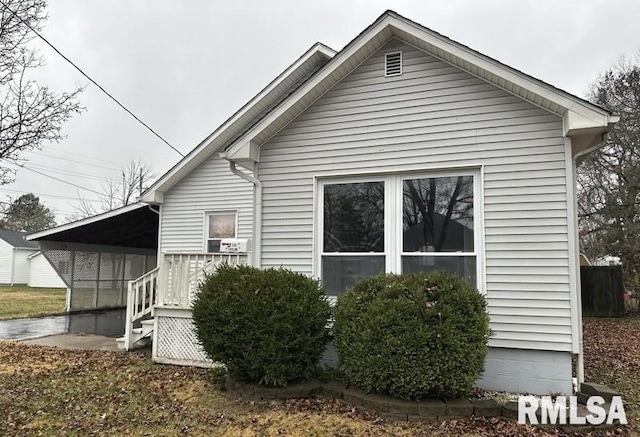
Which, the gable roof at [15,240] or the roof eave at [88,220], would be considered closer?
the roof eave at [88,220]

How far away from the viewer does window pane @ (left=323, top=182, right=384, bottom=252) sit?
629cm

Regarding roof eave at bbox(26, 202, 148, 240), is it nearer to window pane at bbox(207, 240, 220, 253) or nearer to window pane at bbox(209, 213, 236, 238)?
window pane at bbox(209, 213, 236, 238)

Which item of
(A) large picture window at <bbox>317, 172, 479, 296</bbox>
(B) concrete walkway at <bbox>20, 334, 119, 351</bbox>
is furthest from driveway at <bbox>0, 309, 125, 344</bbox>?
(A) large picture window at <bbox>317, 172, 479, 296</bbox>

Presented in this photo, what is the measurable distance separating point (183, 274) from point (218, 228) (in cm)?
460

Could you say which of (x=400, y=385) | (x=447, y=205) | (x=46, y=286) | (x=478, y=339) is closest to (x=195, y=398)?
(x=400, y=385)

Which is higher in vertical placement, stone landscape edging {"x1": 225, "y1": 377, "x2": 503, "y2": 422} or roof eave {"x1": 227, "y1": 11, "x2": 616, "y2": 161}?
roof eave {"x1": 227, "y1": 11, "x2": 616, "y2": 161}

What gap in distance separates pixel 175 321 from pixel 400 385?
4.44 metres

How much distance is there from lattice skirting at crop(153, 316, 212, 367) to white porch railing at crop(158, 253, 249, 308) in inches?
12.6

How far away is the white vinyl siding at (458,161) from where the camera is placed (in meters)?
5.43

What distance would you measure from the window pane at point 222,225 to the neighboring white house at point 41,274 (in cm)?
2504

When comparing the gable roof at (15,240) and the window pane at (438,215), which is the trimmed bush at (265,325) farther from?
A: the gable roof at (15,240)

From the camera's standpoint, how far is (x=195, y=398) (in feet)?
18.6

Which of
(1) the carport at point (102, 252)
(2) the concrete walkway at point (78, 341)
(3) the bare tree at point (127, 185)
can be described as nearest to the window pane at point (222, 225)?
(1) the carport at point (102, 252)

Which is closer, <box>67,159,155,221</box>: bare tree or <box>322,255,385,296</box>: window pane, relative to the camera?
<box>322,255,385,296</box>: window pane
